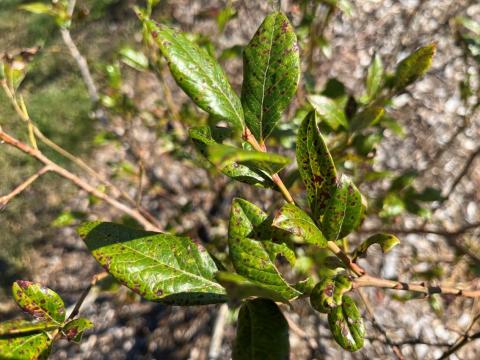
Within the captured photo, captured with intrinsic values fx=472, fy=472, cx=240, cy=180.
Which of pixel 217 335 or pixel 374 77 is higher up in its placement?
pixel 374 77

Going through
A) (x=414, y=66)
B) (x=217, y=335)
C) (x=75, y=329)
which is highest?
(x=414, y=66)

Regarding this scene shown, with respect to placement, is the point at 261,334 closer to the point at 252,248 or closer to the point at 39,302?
the point at 252,248

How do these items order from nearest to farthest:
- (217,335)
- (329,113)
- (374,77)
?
(329,113) → (374,77) → (217,335)

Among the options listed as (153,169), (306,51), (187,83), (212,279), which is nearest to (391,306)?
(306,51)

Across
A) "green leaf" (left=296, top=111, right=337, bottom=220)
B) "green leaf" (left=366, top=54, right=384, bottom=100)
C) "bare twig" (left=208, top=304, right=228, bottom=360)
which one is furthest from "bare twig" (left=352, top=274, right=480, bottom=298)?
"bare twig" (left=208, top=304, right=228, bottom=360)

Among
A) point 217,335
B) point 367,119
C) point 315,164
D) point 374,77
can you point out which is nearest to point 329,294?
point 315,164

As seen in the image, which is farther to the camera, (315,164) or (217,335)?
(217,335)

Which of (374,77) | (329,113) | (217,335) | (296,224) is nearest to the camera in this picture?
(296,224)

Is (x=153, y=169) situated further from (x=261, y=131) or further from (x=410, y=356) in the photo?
(x=261, y=131)
